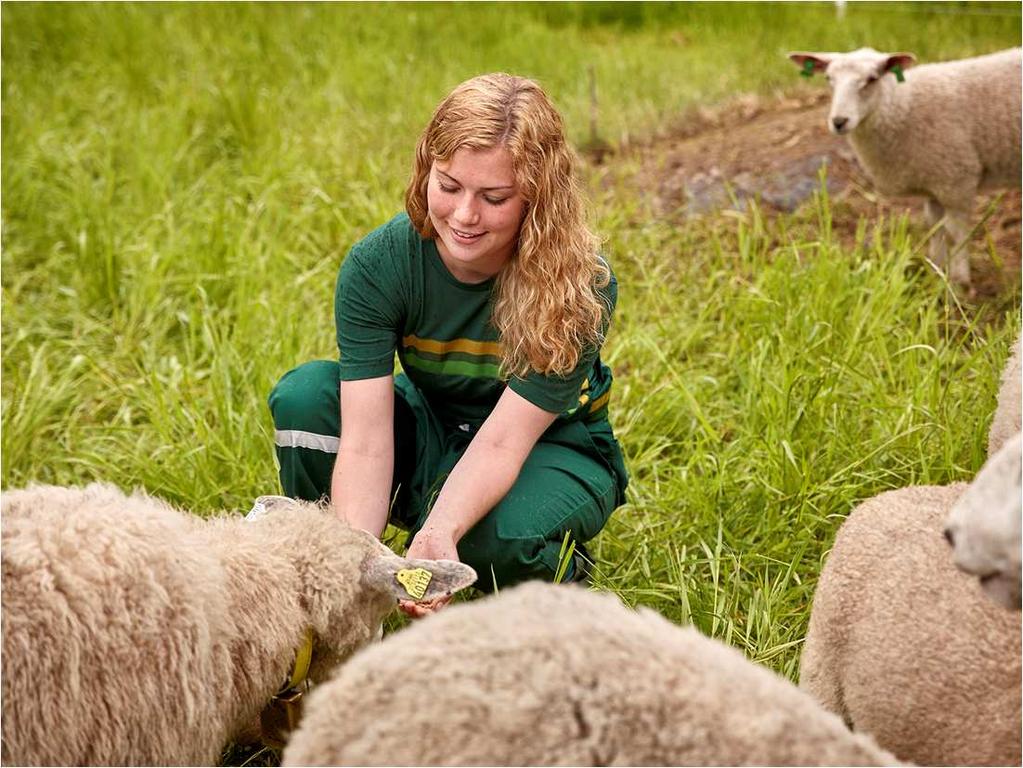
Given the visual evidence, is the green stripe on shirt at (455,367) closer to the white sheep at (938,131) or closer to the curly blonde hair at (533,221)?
the curly blonde hair at (533,221)

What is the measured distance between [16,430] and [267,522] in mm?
1572

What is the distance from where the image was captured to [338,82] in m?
6.42

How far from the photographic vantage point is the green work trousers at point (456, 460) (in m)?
2.81

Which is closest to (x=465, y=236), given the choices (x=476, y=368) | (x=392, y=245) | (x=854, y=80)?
(x=392, y=245)

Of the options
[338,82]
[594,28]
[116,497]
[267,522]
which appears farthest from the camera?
[594,28]

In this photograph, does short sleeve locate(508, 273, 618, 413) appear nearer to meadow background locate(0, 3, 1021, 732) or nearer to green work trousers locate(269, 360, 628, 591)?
A: green work trousers locate(269, 360, 628, 591)

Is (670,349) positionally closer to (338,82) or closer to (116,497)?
(116,497)

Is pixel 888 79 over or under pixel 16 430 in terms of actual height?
over

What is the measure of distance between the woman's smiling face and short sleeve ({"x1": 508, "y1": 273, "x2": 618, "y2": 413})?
12.5 inches

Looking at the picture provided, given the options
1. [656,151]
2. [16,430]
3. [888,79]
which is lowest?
[16,430]

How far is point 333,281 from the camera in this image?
14.9 feet

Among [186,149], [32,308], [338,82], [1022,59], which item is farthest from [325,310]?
[1022,59]

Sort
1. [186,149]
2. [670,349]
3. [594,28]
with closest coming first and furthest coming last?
[670,349], [186,149], [594,28]

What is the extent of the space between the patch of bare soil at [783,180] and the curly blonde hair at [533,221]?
2304 mm
